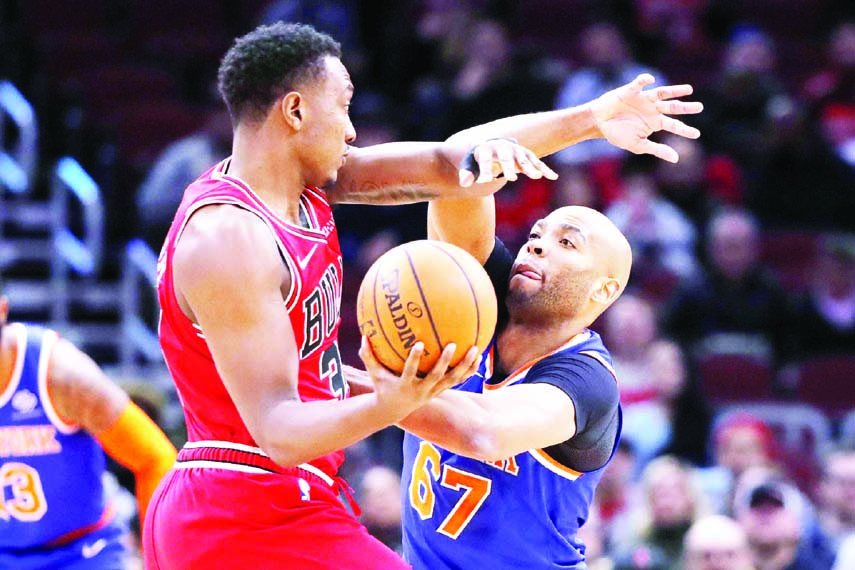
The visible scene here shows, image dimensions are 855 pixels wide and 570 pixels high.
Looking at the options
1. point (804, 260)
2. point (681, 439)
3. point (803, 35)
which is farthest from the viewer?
point (803, 35)

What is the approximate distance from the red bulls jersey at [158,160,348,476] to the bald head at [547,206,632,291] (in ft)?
3.62

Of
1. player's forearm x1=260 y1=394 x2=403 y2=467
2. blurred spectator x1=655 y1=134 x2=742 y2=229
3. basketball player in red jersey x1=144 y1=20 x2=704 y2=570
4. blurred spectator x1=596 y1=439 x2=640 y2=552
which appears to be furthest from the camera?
blurred spectator x1=655 y1=134 x2=742 y2=229

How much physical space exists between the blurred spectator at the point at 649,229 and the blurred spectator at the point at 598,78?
0.71 m

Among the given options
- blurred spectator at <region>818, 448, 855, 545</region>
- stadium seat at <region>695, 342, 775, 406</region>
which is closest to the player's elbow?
blurred spectator at <region>818, 448, 855, 545</region>

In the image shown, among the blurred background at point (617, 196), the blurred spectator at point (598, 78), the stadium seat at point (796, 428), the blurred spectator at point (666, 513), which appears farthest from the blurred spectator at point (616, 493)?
the blurred spectator at point (598, 78)

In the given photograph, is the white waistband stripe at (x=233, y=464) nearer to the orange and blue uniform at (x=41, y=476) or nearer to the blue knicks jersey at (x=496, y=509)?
the blue knicks jersey at (x=496, y=509)

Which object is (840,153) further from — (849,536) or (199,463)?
(199,463)

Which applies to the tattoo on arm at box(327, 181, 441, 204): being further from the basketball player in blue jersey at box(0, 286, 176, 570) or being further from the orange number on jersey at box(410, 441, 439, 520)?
the basketball player in blue jersey at box(0, 286, 176, 570)

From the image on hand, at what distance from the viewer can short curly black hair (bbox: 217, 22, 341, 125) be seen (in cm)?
373

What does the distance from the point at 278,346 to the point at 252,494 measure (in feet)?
1.53

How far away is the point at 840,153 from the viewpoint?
10.8m

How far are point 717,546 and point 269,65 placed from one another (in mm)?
3810

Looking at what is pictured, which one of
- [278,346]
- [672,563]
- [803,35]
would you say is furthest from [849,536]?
[803,35]

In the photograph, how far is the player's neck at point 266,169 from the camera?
3764 millimetres
